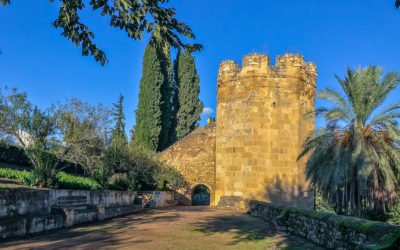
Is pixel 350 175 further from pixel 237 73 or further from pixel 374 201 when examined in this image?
pixel 237 73

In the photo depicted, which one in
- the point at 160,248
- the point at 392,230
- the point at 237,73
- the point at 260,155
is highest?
the point at 237,73

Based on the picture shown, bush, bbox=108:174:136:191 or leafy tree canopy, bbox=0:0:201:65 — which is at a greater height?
leafy tree canopy, bbox=0:0:201:65

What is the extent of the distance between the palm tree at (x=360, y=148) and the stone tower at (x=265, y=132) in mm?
5466

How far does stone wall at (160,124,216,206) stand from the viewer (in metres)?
28.8

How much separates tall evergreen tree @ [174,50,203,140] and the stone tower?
17.9 meters

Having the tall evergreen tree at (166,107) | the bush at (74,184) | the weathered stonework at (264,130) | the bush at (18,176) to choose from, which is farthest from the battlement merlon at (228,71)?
the tall evergreen tree at (166,107)

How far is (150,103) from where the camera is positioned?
3666cm

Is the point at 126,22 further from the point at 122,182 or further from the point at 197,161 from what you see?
the point at 197,161

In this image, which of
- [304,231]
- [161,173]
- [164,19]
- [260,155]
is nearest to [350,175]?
[304,231]

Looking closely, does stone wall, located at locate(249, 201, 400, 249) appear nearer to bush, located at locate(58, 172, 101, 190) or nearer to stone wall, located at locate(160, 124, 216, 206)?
bush, located at locate(58, 172, 101, 190)

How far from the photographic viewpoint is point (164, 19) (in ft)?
16.4

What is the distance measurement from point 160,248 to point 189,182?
20.1m

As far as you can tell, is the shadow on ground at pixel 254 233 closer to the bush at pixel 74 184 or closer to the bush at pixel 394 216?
the bush at pixel 74 184

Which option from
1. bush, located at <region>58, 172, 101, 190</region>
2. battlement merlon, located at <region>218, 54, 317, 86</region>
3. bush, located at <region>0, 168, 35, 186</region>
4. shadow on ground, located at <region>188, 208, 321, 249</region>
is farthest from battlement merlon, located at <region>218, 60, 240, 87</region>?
bush, located at <region>0, 168, 35, 186</region>
